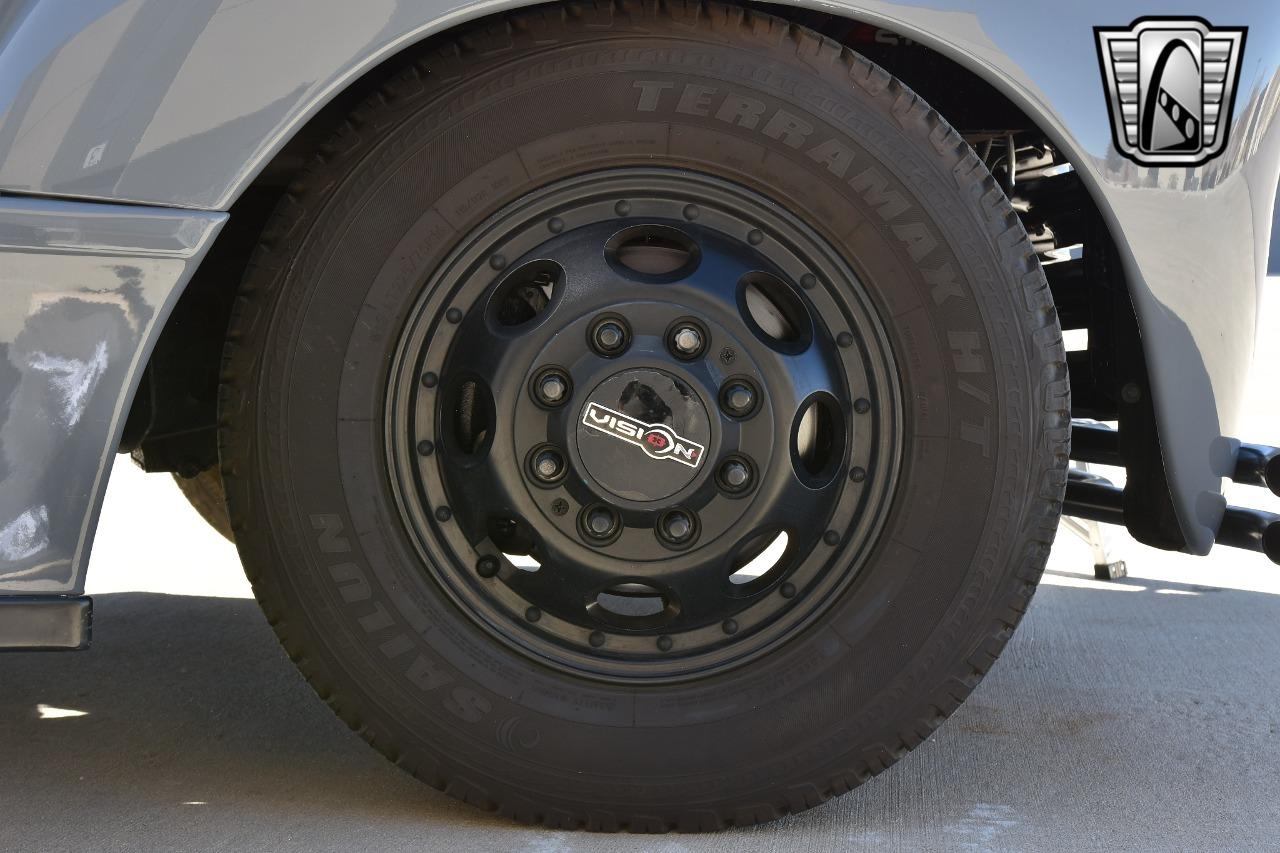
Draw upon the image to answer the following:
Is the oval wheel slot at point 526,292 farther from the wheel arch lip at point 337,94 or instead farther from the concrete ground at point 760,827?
the concrete ground at point 760,827

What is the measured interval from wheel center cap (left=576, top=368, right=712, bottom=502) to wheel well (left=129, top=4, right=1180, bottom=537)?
22.0 inches

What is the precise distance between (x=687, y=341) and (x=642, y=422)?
5.2 inches

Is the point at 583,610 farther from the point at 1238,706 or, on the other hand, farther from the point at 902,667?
the point at 1238,706

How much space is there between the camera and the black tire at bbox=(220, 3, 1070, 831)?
1.74m

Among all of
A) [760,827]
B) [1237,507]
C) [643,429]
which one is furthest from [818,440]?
[1237,507]

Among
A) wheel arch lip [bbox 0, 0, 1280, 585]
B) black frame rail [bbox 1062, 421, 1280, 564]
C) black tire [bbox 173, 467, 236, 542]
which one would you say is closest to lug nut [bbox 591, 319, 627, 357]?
wheel arch lip [bbox 0, 0, 1280, 585]

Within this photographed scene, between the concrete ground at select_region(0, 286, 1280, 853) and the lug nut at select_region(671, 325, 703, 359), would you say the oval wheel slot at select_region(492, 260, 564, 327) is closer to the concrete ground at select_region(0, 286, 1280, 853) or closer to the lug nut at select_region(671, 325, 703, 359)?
the lug nut at select_region(671, 325, 703, 359)

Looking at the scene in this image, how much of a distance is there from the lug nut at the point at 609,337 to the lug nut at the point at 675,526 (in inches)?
9.8

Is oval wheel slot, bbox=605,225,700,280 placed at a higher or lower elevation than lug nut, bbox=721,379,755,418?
higher

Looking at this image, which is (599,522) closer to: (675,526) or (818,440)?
(675,526)

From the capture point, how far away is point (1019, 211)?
2402 millimetres

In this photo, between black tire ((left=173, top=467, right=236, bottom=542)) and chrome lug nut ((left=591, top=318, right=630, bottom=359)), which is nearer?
chrome lug nut ((left=591, top=318, right=630, bottom=359))

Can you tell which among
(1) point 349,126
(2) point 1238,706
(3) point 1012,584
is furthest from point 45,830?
(2) point 1238,706

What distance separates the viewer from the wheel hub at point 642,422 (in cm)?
177
